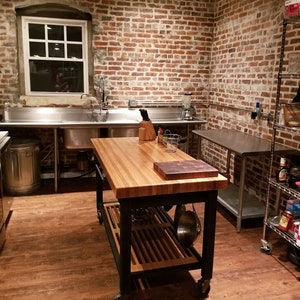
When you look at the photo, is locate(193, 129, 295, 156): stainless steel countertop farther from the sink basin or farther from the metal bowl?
the sink basin

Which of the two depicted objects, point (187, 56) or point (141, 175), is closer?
point (141, 175)

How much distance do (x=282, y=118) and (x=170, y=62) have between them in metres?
2.42

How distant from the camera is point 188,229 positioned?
2.26 m

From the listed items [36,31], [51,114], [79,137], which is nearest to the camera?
[79,137]

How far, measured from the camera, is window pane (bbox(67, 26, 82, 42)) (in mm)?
4332

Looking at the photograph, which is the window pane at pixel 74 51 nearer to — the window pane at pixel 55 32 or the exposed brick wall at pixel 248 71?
the window pane at pixel 55 32

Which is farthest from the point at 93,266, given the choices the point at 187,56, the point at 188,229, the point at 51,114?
the point at 187,56

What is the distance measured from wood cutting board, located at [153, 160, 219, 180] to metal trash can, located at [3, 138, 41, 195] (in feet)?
7.79

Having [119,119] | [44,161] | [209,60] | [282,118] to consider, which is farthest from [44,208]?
[209,60]

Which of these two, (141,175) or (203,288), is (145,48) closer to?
(141,175)

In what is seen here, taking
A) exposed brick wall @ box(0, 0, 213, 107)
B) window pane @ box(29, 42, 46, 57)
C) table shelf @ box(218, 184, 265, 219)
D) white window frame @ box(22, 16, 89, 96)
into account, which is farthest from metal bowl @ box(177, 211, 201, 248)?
window pane @ box(29, 42, 46, 57)

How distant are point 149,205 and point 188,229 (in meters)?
0.54

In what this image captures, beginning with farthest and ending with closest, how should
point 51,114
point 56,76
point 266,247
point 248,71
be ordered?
point 56,76 → point 51,114 → point 248,71 → point 266,247

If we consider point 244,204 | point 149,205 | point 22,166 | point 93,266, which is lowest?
point 93,266
